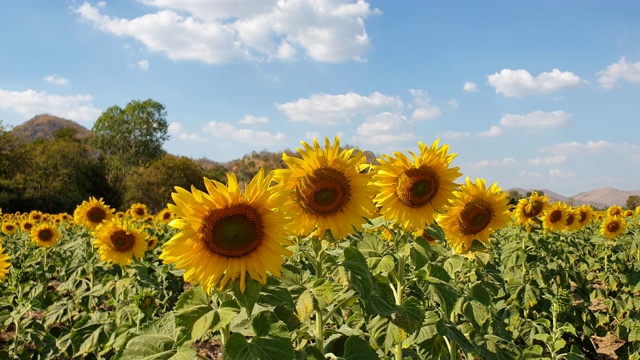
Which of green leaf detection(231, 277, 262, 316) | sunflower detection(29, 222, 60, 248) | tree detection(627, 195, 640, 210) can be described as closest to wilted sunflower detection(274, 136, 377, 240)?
green leaf detection(231, 277, 262, 316)

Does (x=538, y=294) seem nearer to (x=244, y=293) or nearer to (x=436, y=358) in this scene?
(x=436, y=358)

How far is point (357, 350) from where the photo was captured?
8.56ft

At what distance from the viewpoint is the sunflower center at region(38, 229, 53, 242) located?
31.8 ft

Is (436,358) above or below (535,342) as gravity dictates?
above

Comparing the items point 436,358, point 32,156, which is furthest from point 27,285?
point 32,156

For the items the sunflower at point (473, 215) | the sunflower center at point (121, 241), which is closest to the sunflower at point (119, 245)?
the sunflower center at point (121, 241)

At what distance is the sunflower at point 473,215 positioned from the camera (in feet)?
14.4

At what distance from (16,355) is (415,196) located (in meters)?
5.13

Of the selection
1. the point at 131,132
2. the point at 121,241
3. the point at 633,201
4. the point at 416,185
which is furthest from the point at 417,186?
the point at 131,132

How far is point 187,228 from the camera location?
92.0 inches

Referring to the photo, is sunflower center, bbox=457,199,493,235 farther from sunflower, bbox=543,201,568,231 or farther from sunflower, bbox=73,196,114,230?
sunflower, bbox=73,196,114,230

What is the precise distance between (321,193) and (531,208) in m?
5.24

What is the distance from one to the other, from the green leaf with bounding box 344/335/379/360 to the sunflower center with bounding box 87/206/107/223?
21.5 ft

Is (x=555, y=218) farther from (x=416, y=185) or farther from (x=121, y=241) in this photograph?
(x=121, y=241)
